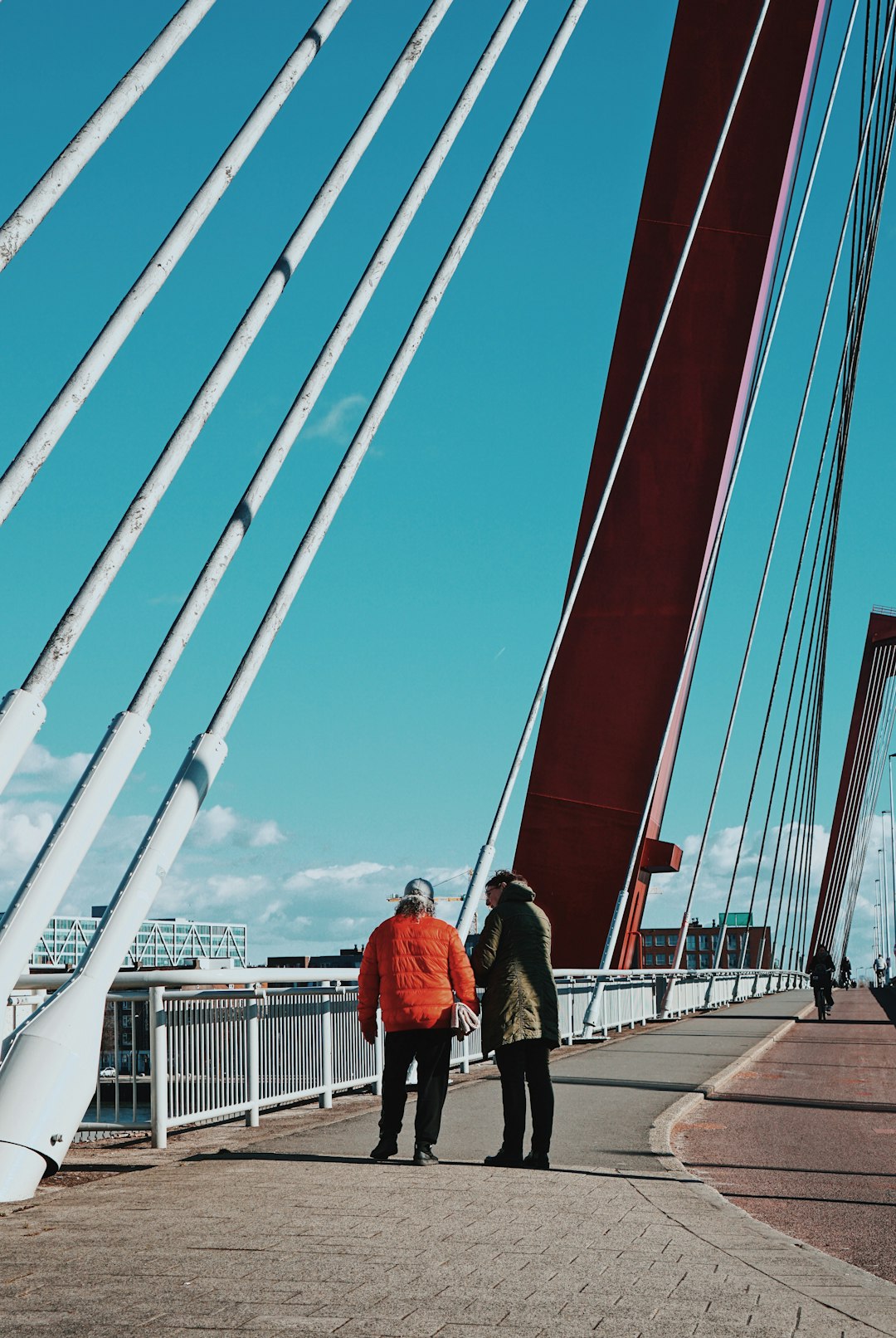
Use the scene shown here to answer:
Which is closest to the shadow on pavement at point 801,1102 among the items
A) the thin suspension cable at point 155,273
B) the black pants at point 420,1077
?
the black pants at point 420,1077

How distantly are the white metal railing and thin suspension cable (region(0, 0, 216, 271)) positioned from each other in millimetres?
3730

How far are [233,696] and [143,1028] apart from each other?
206 cm

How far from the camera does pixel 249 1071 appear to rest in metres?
8.33

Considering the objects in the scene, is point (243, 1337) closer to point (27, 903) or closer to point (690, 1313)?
point (690, 1313)

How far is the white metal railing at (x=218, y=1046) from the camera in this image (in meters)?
7.34

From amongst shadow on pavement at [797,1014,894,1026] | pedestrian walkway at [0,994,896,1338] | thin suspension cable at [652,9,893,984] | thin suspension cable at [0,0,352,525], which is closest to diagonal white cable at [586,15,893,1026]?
thin suspension cable at [652,9,893,984]

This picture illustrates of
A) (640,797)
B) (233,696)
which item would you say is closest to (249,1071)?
(233,696)

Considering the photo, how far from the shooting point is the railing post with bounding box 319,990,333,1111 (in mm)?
9523

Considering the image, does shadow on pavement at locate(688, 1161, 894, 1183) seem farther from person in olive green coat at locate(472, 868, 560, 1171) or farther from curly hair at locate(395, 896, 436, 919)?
curly hair at locate(395, 896, 436, 919)

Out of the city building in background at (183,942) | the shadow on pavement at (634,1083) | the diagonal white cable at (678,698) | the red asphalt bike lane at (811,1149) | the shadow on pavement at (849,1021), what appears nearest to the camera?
the red asphalt bike lane at (811,1149)

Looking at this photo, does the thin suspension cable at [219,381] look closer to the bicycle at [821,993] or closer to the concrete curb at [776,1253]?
the concrete curb at [776,1253]

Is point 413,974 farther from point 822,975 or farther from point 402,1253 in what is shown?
point 822,975

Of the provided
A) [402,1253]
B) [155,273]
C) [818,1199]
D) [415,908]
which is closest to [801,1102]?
[818,1199]

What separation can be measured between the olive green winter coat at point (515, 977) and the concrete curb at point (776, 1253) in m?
0.93
